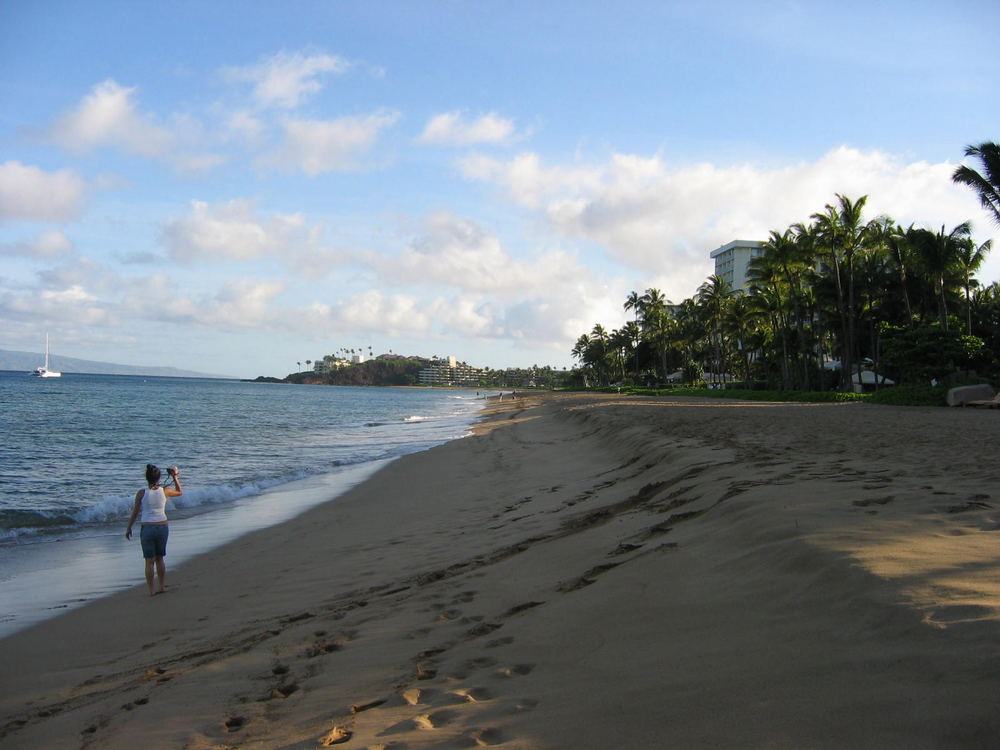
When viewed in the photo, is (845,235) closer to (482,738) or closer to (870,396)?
(870,396)

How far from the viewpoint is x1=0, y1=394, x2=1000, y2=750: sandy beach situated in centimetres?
251

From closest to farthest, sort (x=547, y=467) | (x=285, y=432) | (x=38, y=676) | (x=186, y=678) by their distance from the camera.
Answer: (x=186, y=678)
(x=38, y=676)
(x=547, y=467)
(x=285, y=432)

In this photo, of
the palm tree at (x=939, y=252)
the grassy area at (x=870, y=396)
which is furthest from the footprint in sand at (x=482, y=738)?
the palm tree at (x=939, y=252)

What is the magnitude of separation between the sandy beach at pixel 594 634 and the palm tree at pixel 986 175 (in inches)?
1061

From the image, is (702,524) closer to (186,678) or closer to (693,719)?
(693,719)

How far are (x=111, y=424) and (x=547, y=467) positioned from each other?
85.8 ft

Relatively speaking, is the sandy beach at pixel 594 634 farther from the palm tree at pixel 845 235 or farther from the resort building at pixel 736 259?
the resort building at pixel 736 259

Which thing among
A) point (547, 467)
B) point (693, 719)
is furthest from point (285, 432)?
point (693, 719)

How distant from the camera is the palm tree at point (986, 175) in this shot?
27500mm

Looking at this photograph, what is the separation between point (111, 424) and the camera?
101ft

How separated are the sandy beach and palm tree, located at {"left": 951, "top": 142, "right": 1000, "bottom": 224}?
26944mm

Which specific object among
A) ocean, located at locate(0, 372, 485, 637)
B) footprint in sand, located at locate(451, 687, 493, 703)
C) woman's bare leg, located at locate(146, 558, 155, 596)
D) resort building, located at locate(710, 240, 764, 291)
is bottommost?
ocean, located at locate(0, 372, 485, 637)

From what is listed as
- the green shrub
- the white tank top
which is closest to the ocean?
the white tank top

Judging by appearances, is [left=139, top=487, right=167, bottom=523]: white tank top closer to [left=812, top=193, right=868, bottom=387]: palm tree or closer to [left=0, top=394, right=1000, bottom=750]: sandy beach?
[left=0, top=394, right=1000, bottom=750]: sandy beach
